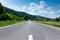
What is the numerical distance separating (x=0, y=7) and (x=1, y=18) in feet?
46.0

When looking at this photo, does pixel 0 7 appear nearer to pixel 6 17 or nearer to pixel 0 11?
pixel 0 11

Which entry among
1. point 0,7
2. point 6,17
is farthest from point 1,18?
point 0,7

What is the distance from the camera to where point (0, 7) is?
113 metres

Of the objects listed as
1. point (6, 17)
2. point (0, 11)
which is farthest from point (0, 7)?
point (6, 17)

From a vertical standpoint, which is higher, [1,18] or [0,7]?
[0,7]

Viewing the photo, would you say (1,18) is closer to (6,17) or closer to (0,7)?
(6,17)

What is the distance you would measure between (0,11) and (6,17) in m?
8.37

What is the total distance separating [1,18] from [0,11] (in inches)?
476

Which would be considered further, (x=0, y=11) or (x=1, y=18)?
(x=0, y=11)

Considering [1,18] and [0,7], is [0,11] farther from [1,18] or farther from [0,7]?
[1,18]

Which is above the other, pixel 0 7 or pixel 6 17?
pixel 0 7

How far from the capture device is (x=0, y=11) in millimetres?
112625

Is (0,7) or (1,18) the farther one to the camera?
(0,7)
